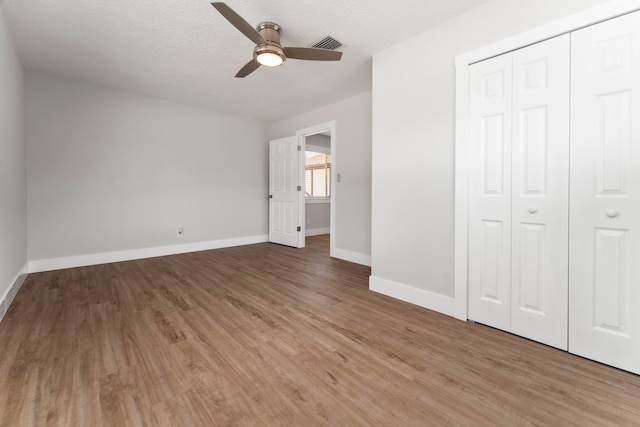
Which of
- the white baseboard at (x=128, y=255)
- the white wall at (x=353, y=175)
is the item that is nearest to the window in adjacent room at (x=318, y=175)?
the white baseboard at (x=128, y=255)

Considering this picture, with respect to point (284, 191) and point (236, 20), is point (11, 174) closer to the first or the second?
point (236, 20)

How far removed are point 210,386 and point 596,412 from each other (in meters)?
1.84

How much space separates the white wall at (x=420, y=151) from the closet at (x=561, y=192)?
0.21 metres

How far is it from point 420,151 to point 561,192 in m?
1.06

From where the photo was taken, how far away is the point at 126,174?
4047mm

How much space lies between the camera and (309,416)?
A: 121cm

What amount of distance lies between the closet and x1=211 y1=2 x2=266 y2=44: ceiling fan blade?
1.73m

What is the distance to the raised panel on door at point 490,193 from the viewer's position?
198 cm

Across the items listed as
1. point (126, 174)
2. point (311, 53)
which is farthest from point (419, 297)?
point (126, 174)

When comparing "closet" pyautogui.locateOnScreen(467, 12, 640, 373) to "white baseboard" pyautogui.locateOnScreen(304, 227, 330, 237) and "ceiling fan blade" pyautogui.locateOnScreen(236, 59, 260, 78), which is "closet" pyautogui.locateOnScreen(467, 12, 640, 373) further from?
"white baseboard" pyautogui.locateOnScreen(304, 227, 330, 237)

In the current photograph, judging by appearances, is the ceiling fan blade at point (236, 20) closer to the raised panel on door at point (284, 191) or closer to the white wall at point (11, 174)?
the white wall at point (11, 174)

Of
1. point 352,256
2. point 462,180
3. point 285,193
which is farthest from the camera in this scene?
point 285,193

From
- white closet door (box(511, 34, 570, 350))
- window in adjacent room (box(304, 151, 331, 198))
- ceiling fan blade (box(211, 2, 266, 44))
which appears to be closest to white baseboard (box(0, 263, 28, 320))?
ceiling fan blade (box(211, 2, 266, 44))

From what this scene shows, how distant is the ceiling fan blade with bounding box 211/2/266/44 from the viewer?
71.1 inches
